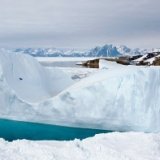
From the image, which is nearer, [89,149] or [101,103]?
[89,149]

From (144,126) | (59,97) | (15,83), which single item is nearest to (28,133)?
(59,97)

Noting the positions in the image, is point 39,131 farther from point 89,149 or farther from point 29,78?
point 89,149

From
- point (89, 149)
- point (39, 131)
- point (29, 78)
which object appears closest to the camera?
point (89, 149)


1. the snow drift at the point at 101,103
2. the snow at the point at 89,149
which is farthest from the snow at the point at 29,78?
the snow at the point at 89,149

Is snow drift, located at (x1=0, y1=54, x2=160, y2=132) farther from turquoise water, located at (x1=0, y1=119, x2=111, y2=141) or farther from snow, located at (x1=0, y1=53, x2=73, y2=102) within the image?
turquoise water, located at (x1=0, y1=119, x2=111, y2=141)

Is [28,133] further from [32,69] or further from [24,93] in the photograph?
[32,69]

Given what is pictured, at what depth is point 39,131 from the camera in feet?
34.0

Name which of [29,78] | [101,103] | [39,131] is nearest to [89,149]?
[101,103]

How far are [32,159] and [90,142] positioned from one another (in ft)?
5.37

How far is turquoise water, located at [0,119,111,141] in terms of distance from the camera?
32.0 feet

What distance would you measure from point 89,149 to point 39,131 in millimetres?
3629

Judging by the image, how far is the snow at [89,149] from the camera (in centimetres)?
658

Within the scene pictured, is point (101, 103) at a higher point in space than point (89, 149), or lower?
higher

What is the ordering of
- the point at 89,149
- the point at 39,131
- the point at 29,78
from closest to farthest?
the point at 89,149
the point at 39,131
the point at 29,78
